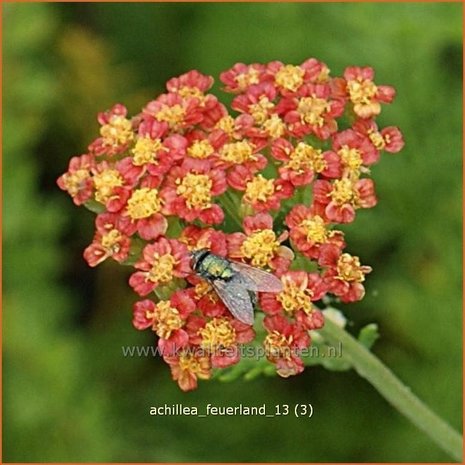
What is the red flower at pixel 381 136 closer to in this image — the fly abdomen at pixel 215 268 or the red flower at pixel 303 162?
the red flower at pixel 303 162

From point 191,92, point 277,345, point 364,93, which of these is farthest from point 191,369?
point 364,93

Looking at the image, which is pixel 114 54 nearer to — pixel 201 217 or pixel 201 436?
pixel 201 436

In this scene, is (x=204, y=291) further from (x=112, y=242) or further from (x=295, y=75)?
(x=295, y=75)

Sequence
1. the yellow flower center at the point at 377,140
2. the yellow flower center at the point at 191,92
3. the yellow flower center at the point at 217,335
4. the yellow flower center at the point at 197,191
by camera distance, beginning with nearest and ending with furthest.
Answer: the yellow flower center at the point at 217,335 → the yellow flower center at the point at 197,191 → the yellow flower center at the point at 377,140 → the yellow flower center at the point at 191,92


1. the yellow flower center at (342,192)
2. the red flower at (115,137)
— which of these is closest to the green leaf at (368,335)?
the yellow flower center at (342,192)

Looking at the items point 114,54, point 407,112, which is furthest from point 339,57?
point 114,54

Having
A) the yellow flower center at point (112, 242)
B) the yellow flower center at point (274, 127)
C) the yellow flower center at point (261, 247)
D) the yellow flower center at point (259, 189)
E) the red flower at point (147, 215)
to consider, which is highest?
the yellow flower center at point (274, 127)

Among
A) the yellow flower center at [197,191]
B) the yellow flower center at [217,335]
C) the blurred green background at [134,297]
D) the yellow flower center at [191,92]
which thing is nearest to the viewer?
the yellow flower center at [217,335]
